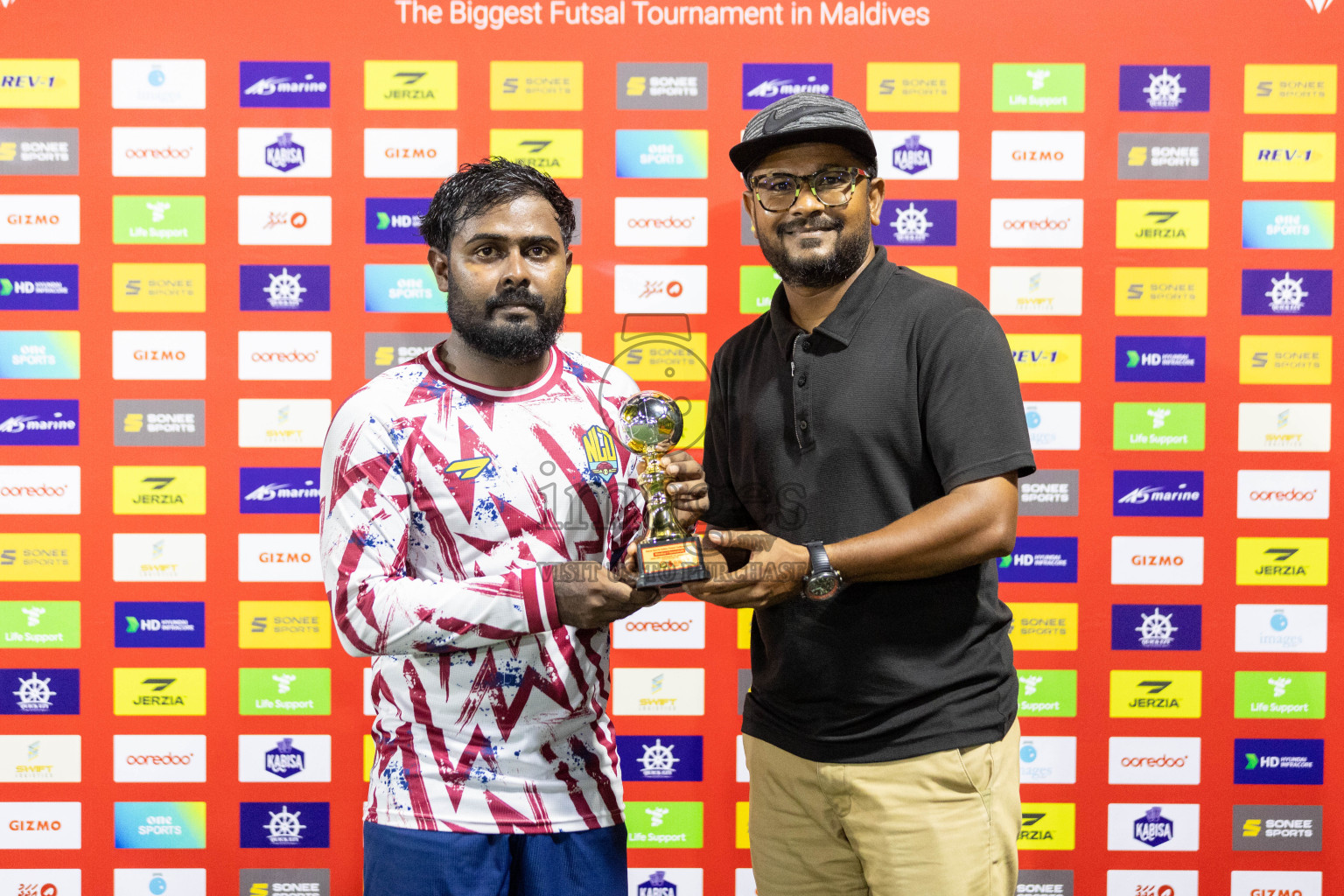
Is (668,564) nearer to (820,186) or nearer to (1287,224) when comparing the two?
(820,186)

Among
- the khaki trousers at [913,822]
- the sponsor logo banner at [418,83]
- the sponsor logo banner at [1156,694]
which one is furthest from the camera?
the sponsor logo banner at [1156,694]

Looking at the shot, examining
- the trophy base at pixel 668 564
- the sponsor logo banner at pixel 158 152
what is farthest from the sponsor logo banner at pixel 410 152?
the trophy base at pixel 668 564

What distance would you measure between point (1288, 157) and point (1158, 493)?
1.03 m

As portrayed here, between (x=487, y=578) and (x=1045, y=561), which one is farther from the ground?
(x=487, y=578)

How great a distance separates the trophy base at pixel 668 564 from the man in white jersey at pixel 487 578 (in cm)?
4

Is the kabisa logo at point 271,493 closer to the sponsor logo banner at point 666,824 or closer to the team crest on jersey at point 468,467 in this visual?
the team crest on jersey at point 468,467

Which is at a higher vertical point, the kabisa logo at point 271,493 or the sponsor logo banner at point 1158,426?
the sponsor logo banner at point 1158,426

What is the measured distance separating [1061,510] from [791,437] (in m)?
1.29

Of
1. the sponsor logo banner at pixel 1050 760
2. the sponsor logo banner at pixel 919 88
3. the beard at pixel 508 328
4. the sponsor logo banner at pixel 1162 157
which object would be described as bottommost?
the sponsor logo banner at pixel 1050 760

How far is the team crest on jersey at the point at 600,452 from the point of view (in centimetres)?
162

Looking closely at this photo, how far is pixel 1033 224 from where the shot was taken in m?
2.50

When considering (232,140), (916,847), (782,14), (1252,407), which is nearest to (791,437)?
(916,847)

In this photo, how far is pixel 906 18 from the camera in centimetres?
247

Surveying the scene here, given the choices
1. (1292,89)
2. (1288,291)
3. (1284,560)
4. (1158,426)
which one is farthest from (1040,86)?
(1284,560)
